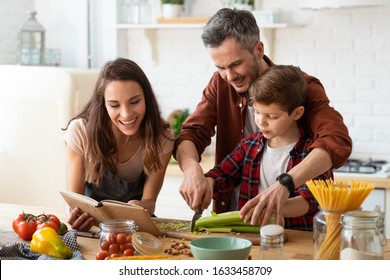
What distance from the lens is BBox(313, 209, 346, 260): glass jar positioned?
228cm

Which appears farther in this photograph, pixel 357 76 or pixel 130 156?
pixel 357 76

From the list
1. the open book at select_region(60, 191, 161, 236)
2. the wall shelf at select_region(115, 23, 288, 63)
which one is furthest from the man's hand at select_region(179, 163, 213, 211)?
the wall shelf at select_region(115, 23, 288, 63)

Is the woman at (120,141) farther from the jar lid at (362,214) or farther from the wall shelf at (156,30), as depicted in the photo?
the wall shelf at (156,30)

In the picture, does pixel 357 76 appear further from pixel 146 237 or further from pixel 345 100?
pixel 146 237

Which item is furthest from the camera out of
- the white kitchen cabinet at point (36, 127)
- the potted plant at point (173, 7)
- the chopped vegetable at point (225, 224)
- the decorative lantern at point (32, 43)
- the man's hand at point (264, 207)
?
the decorative lantern at point (32, 43)

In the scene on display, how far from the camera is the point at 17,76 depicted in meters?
4.96

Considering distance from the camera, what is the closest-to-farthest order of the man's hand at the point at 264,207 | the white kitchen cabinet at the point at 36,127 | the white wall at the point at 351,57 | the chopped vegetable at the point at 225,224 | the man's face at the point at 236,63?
the man's hand at the point at 264,207 < the chopped vegetable at the point at 225,224 < the man's face at the point at 236,63 < the white kitchen cabinet at the point at 36,127 < the white wall at the point at 351,57

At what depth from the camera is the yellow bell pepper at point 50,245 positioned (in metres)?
2.50

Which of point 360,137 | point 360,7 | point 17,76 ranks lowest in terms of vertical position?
point 360,137

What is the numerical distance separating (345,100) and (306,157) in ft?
7.73

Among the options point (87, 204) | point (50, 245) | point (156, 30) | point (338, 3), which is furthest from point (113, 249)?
point (156, 30)

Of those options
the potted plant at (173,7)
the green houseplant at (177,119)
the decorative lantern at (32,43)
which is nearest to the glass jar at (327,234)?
the green houseplant at (177,119)

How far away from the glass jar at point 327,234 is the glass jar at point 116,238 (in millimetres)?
632
